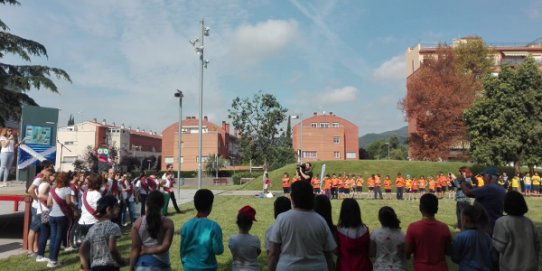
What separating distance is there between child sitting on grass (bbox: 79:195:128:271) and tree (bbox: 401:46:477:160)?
4479 centimetres

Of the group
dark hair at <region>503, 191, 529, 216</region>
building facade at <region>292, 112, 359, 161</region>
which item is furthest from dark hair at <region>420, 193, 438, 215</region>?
building facade at <region>292, 112, 359, 161</region>

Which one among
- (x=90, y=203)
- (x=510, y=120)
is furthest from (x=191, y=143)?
(x=90, y=203)

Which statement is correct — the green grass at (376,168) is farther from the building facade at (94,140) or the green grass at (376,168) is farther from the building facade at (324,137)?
the building facade at (94,140)

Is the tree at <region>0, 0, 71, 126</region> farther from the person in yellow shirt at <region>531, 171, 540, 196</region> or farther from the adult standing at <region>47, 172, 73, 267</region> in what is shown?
the person in yellow shirt at <region>531, 171, 540, 196</region>

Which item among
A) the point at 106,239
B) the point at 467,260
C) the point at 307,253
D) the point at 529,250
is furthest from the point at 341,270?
the point at 106,239

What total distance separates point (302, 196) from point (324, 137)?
3043 inches

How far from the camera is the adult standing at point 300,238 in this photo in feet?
12.3

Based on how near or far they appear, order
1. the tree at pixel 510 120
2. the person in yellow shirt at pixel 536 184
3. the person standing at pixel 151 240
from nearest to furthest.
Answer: the person standing at pixel 151 240, the person in yellow shirt at pixel 536 184, the tree at pixel 510 120

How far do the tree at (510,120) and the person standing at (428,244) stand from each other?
33294 millimetres

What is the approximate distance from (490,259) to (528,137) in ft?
113

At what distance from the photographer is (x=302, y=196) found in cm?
387

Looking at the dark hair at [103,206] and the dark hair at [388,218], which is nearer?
the dark hair at [388,218]

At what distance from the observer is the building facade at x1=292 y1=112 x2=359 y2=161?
80.1 metres

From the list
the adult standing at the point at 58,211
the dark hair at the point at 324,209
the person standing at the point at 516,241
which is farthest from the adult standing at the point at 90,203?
the person standing at the point at 516,241
